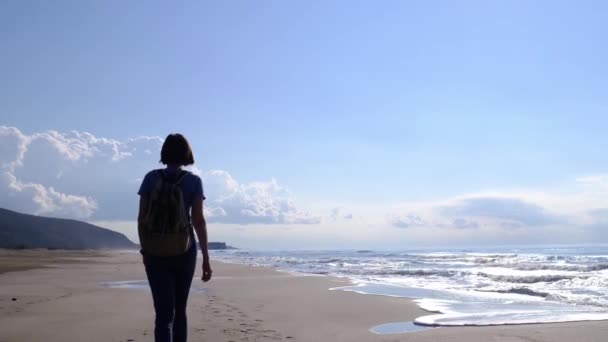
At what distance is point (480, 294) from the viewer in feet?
41.3

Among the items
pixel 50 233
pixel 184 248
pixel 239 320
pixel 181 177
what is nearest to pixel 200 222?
pixel 184 248

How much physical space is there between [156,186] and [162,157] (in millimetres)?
297

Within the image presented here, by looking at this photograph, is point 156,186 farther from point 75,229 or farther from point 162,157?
point 75,229

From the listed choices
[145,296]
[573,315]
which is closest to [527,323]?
[573,315]

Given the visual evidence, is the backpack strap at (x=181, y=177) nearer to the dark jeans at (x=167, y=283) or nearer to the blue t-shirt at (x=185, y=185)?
the blue t-shirt at (x=185, y=185)

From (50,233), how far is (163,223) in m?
111

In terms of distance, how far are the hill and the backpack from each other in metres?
79.4

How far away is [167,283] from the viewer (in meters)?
3.69

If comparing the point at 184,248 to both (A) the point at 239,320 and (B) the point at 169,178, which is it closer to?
(B) the point at 169,178

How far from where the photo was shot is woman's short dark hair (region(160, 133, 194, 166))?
3816mm

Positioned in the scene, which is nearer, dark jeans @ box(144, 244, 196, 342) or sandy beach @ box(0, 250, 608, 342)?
dark jeans @ box(144, 244, 196, 342)

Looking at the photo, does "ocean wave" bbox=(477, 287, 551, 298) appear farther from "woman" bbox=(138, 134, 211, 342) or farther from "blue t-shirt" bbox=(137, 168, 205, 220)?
"blue t-shirt" bbox=(137, 168, 205, 220)

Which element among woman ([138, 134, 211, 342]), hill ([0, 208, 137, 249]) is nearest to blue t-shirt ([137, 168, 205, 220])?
woman ([138, 134, 211, 342])

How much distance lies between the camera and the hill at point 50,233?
90.4 m
